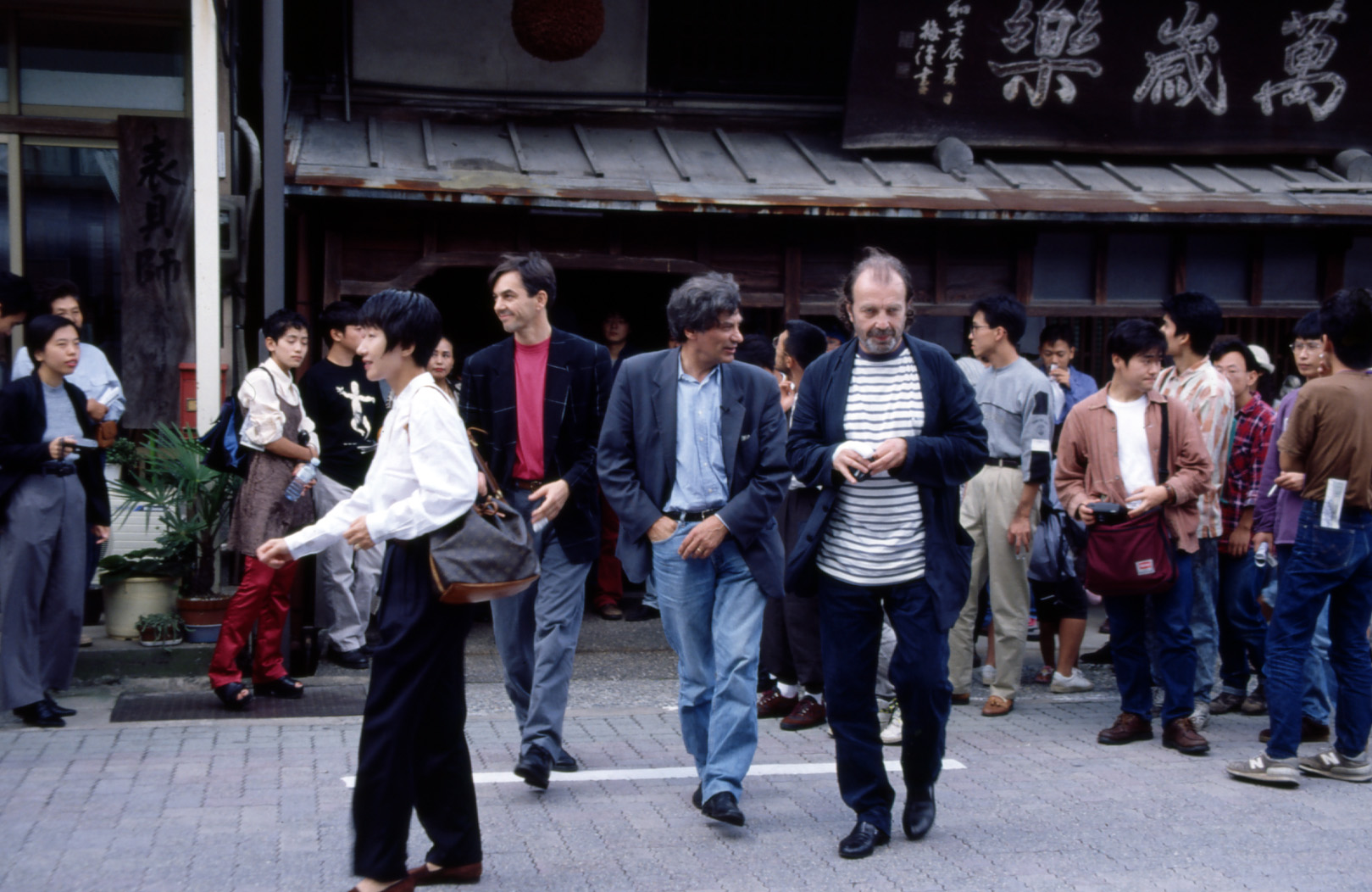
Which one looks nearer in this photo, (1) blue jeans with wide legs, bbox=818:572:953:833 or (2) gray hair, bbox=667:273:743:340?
(1) blue jeans with wide legs, bbox=818:572:953:833

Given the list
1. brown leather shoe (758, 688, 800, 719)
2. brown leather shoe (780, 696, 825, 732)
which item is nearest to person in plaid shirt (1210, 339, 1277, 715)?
brown leather shoe (780, 696, 825, 732)

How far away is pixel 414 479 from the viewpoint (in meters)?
3.92

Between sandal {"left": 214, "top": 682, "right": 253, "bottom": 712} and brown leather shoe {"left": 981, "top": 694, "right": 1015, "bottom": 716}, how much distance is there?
12.6 ft

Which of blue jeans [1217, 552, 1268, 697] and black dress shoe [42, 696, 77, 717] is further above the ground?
blue jeans [1217, 552, 1268, 697]

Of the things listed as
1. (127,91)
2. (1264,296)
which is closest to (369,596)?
(127,91)

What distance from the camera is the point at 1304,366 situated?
265 inches

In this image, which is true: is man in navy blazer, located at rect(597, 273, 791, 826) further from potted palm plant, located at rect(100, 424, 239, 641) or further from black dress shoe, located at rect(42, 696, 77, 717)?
potted palm plant, located at rect(100, 424, 239, 641)

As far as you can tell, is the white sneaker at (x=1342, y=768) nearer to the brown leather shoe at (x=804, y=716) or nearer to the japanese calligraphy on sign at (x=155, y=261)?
the brown leather shoe at (x=804, y=716)

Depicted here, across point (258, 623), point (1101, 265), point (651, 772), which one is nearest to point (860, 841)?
point (651, 772)

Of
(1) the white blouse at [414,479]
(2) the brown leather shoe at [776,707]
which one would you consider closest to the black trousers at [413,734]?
(1) the white blouse at [414,479]

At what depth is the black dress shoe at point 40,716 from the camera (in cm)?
622

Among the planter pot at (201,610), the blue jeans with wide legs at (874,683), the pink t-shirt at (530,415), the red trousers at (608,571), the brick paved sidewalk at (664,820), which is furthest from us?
the red trousers at (608,571)

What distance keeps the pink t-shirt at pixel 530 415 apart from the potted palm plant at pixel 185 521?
8.95 feet

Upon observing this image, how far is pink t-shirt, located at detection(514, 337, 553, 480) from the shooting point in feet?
17.5
